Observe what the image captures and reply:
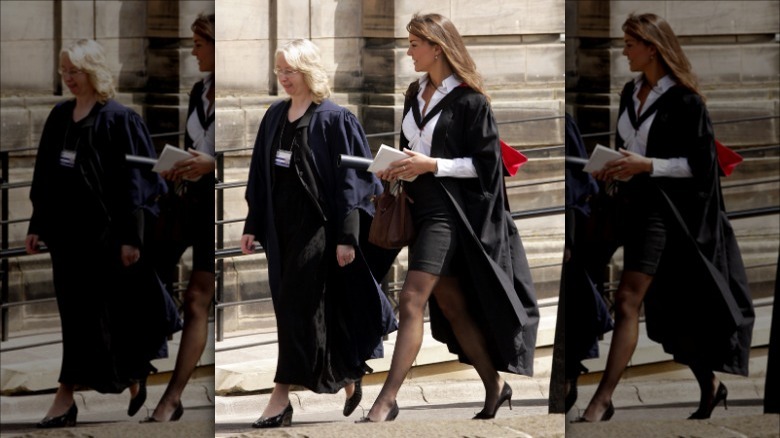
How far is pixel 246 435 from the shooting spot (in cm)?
815

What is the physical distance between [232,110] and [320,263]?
0.93 meters

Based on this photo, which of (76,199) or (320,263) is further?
(320,263)

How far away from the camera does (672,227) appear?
8.09 meters

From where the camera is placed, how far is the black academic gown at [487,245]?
26.9 ft

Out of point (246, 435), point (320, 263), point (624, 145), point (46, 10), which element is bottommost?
point (246, 435)

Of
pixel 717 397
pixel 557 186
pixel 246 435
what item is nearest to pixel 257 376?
pixel 246 435

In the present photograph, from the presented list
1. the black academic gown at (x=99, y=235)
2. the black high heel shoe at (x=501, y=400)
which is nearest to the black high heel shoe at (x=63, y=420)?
the black academic gown at (x=99, y=235)

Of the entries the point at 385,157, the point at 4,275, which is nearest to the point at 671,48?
the point at 385,157

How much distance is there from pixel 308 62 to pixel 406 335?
1553mm

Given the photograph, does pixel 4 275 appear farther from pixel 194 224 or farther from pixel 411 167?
pixel 411 167

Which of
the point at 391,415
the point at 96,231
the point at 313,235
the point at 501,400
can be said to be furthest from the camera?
the point at 501,400

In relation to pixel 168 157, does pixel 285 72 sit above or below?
above

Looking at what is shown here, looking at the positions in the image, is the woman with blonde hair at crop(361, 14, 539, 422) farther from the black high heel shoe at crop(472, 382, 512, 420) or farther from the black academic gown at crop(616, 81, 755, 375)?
the black academic gown at crop(616, 81, 755, 375)

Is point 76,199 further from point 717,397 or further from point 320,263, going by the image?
point 717,397
